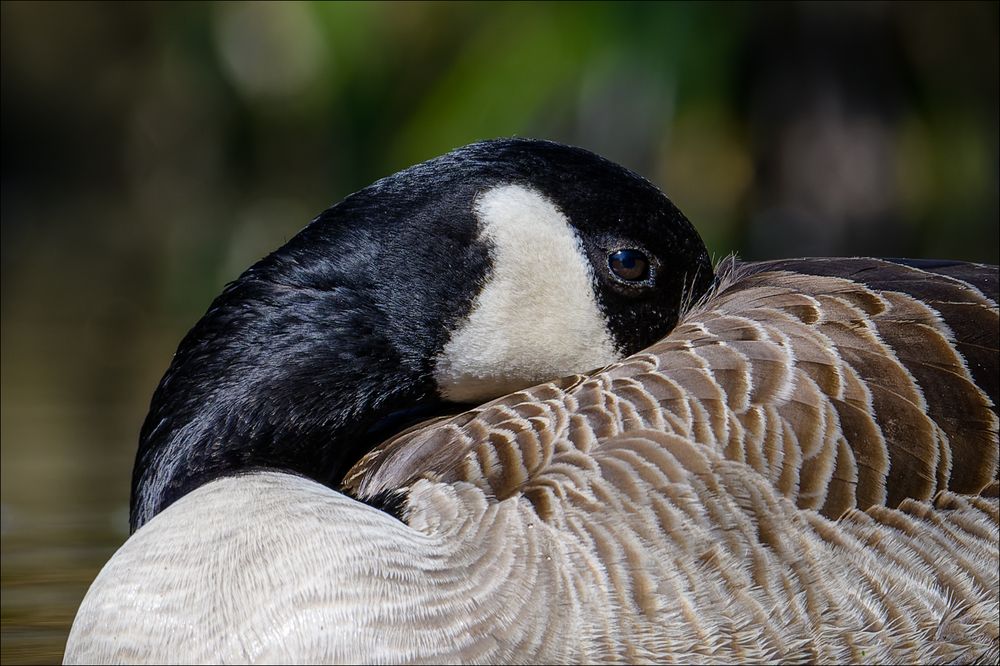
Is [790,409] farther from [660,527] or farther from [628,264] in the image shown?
[628,264]

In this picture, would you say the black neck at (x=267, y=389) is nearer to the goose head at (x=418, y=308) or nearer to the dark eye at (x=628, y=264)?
the goose head at (x=418, y=308)

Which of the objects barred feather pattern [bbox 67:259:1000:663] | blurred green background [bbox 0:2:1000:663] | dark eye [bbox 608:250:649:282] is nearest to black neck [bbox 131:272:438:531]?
barred feather pattern [bbox 67:259:1000:663]

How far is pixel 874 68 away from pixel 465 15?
5.70m

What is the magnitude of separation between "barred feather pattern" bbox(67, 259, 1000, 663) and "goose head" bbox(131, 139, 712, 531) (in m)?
0.20

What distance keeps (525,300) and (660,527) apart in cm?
91

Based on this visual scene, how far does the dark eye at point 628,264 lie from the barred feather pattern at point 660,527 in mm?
262

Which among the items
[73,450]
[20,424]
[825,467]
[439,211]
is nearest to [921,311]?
[825,467]

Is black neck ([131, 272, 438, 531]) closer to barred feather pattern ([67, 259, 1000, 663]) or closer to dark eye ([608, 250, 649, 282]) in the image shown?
barred feather pattern ([67, 259, 1000, 663])

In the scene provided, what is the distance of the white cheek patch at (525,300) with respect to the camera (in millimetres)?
4434

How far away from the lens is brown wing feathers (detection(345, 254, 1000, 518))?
4.02 m

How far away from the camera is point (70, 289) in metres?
15.2

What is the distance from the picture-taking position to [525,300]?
175 inches

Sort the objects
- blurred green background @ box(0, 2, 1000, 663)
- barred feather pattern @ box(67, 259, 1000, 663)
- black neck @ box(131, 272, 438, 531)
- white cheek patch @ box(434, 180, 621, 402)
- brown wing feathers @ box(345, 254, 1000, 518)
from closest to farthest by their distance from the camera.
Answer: barred feather pattern @ box(67, 259, 1000, 663) → brown wing feathers @ box(345, 254, 1000, 518) → black neck @ box(131, 272, 438, 531) → white cheek patch @ box(434, 180, 621, 402) → blurred green background @ box(0, 2, 1000, 663)

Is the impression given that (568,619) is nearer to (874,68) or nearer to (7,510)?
(7,510)
